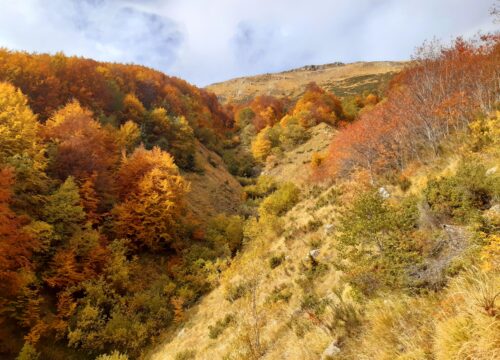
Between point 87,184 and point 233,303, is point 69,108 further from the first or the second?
point 233,303

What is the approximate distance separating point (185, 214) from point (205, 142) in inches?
1172

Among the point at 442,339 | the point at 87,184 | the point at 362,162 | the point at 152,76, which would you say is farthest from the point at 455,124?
the point at 152,76

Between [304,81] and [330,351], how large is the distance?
499ft

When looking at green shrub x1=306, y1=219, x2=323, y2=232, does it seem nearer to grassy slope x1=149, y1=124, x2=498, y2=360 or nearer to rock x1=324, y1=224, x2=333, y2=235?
grassy slope x1=149, y1=124, x2=498, y2=360

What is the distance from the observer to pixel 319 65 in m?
186

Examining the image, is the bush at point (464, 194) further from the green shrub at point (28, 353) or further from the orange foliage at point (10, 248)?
the orange foliage at point (10, 248)

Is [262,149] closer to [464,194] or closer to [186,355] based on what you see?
[186,355]

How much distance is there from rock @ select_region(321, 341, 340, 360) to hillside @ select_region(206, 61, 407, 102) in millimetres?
110746

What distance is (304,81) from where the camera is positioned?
14812 cm

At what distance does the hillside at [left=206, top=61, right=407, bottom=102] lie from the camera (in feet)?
401

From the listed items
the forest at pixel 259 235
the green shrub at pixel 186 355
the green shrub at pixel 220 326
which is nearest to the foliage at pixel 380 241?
the forest at pixel 259 235

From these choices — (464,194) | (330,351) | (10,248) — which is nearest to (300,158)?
(10,248)

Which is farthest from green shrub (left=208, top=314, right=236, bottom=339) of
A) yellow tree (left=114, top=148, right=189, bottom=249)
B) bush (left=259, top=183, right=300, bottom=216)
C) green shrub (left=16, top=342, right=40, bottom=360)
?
bush (left=259, top=183, right=300, bottom=216)

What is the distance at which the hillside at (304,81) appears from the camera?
4817 inches
